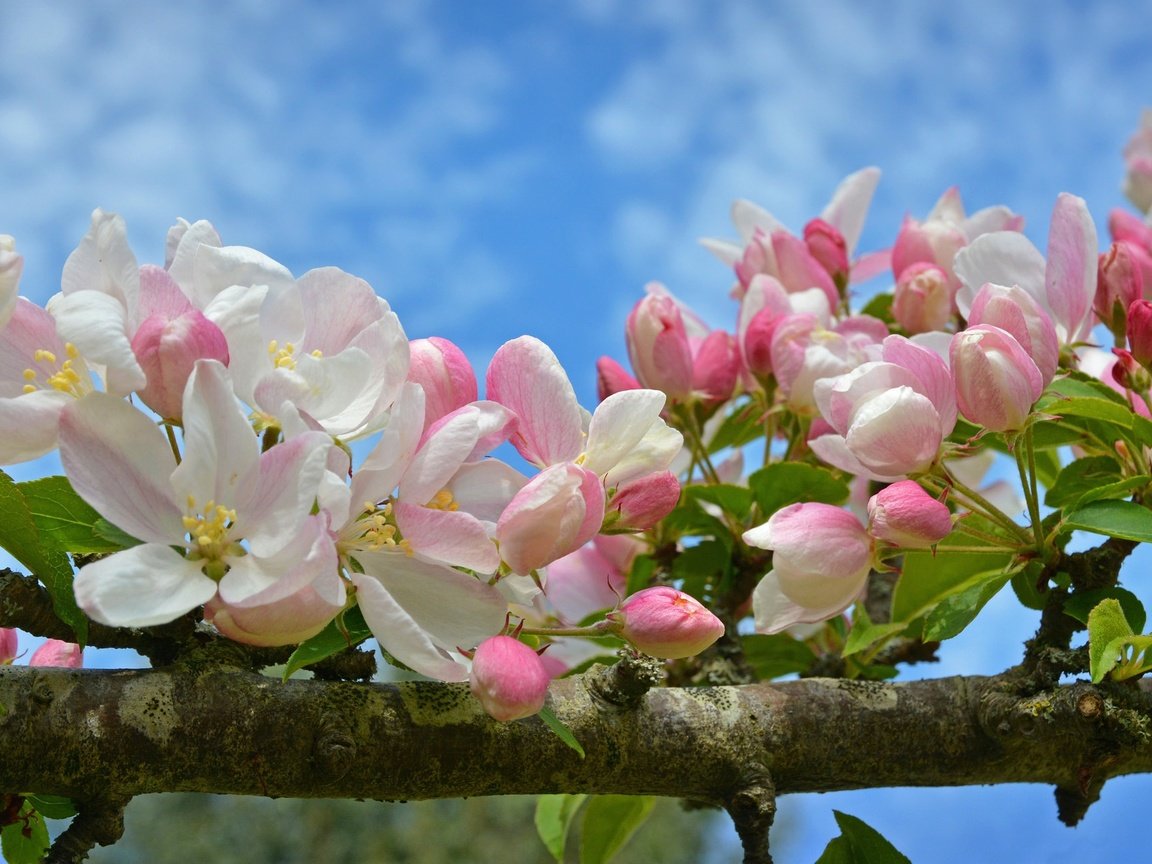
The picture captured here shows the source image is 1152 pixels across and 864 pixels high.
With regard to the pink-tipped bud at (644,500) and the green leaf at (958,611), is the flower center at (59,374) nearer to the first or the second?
the pink-tipped bud at (644,500)

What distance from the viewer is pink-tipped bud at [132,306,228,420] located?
812 mm

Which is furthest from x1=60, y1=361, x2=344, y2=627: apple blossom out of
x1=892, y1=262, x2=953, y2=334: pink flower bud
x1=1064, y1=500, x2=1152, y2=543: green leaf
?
x1=892, y1=262, x2=953, y2=334: pink flower bud

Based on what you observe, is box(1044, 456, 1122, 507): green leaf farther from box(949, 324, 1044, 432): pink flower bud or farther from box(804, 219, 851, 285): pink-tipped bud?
box(804, 219, 851, 285): pink-tipped bud

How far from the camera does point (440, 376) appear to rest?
934mm

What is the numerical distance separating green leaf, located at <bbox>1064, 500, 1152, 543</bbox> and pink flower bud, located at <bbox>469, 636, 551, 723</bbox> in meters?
0.53

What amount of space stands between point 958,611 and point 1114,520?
16cm

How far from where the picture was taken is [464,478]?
916mm

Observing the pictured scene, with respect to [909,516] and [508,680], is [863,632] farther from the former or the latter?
[508,680]

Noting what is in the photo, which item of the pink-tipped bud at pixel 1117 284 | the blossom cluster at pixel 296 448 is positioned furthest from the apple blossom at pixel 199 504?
the pink-tipped bud at pixel 1117 284

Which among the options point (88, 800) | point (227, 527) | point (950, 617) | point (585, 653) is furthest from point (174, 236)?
point (585, 653)

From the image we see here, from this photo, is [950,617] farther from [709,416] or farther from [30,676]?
[30,676]

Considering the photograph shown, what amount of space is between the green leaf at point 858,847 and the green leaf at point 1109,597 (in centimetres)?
28

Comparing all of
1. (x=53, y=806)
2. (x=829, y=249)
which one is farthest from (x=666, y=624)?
(x=829, y=249)

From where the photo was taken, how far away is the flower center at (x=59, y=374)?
85 centimetres
